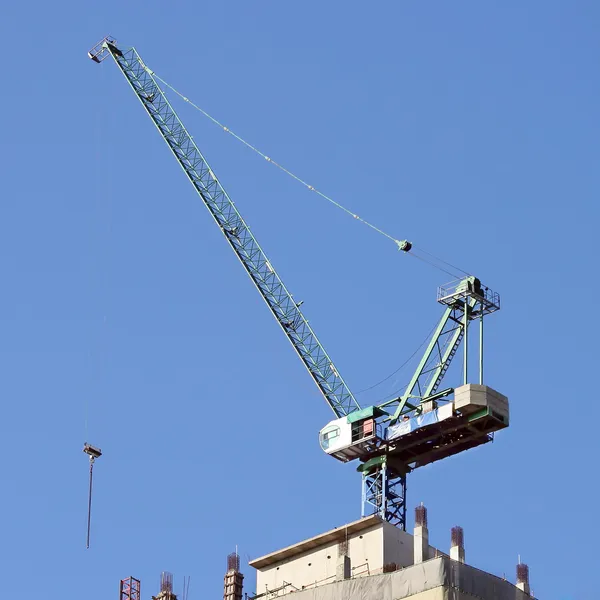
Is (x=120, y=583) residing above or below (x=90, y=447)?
below

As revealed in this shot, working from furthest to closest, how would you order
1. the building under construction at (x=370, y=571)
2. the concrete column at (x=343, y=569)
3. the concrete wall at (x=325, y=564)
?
the concrete wall at (x=325, y=564)
the concrete column at (x=343, y=569)
the building under construction at (x=370, y=571)

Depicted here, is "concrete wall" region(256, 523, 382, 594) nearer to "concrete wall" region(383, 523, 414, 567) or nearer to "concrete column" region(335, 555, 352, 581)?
"concrete wall" region(383, 523, 414, 567)

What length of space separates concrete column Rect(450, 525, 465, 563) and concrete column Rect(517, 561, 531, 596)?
6777 mm

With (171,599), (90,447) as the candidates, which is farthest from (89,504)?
(171,599)

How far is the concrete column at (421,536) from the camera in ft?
435

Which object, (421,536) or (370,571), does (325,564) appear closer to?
(370,571)

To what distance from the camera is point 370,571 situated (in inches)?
5591

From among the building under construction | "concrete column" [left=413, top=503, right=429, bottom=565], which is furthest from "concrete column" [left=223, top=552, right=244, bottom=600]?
"concrete column" [left=413, top=503, right=429, bottom=565]

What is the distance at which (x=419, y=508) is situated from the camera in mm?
133250

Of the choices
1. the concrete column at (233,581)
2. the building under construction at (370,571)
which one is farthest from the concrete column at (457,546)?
the concrete column at (233,581)

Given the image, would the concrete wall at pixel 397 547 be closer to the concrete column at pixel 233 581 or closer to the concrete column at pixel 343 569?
the concrete column at pixel 343 569

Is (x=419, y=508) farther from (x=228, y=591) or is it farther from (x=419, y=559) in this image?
(x=228, y=591)

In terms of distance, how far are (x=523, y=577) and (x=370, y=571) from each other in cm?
1268

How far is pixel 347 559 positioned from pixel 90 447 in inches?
1566
